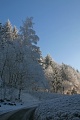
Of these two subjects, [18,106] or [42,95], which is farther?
[42,95]

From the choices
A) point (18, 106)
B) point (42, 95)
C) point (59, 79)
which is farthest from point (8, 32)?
point (18, 106)

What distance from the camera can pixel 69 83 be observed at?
104500 mm

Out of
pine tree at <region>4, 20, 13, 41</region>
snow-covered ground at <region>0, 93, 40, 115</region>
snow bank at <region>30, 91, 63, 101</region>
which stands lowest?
snow-covered ground at <region>0, 93, 40, 115</region>

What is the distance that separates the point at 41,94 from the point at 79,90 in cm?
4807

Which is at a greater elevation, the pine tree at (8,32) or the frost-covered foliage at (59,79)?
the pine tree at (8,32)

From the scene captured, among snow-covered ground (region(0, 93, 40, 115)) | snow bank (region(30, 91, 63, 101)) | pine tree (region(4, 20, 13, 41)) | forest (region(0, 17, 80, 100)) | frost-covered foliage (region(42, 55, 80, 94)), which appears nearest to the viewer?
snow-covered ground (region(0, 93, 40, 115))

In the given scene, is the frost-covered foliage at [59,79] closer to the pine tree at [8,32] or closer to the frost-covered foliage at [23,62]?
the pine tree at [8,32]

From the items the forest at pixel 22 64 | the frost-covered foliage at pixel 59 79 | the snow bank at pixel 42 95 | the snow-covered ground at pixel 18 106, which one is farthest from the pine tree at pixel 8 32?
the frost-covered foliage at pixel 59 79

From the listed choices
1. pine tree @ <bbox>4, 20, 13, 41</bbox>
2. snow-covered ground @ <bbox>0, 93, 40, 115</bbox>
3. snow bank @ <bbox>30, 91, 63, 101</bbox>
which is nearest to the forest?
snow-covered ground @ <bbox>0, 93, 40, 115</bbox>

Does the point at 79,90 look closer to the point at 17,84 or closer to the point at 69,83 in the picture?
the point at 69,83

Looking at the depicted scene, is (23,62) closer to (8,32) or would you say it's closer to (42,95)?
(42,95)

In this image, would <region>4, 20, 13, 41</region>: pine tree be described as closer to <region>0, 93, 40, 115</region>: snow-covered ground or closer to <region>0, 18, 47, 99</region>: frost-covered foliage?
<region>0, 18, 47, 99</region>: frost-covered foliage

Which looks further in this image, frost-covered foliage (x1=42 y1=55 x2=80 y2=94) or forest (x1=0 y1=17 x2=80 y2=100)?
frost-covered foliage (x1=42 y1=55 x2=80 y2=94)

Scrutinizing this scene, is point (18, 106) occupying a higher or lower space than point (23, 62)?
lower
